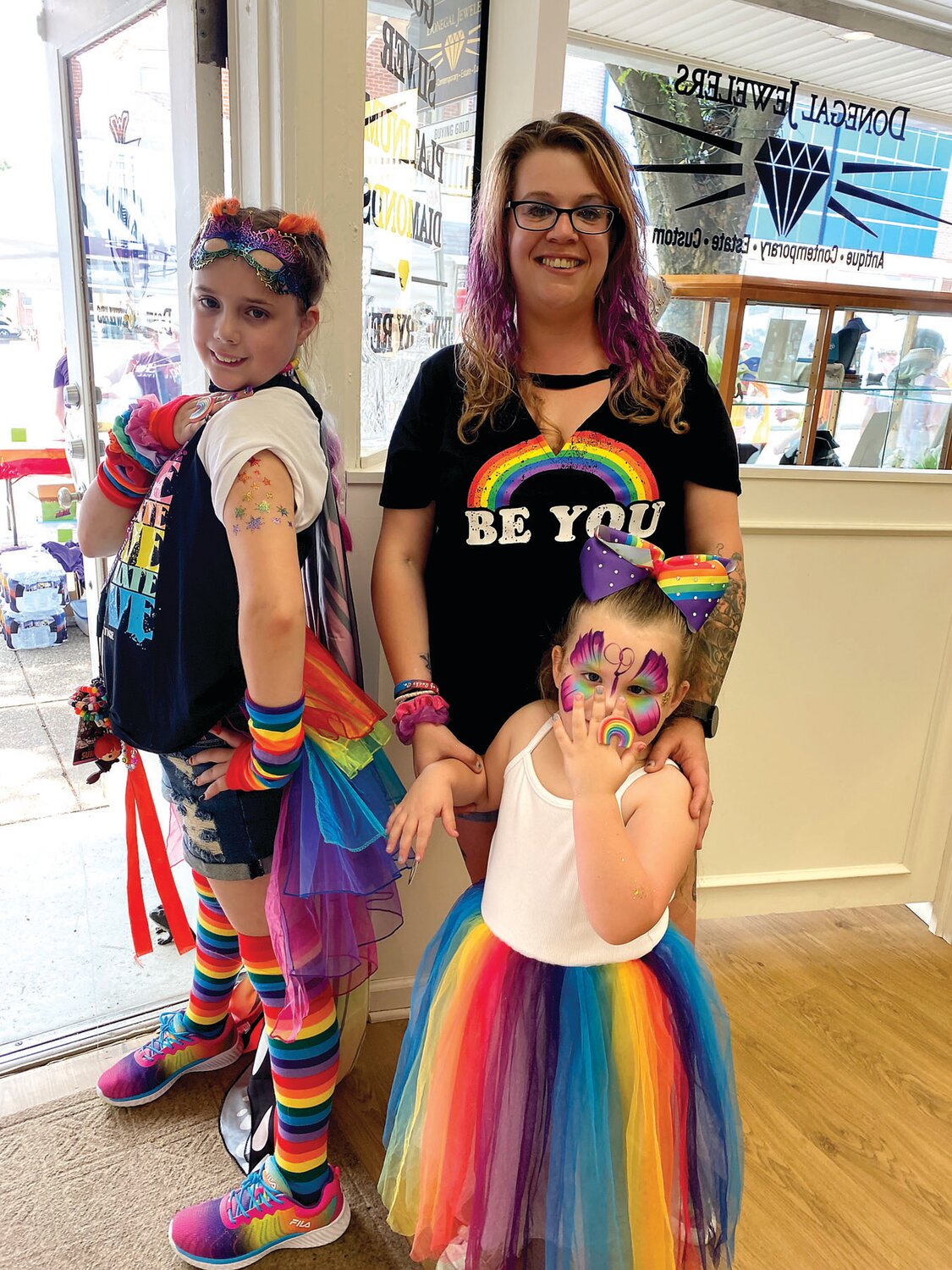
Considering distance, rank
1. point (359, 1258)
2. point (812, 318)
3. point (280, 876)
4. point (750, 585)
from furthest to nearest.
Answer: point (812, 318) < point (750, 585) < point (359, 1258) < point (280, 876)

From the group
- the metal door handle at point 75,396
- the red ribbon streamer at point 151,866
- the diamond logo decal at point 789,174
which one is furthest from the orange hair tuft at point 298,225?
the diamond logo decal at point 789,174

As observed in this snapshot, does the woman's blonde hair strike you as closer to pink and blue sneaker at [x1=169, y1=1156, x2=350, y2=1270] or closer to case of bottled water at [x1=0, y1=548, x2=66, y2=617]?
pink and blue sneaker at [x1=169, y1=1156, x2=350, y2=1270]

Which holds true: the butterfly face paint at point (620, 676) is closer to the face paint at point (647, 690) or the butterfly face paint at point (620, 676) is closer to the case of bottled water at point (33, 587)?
the face paint at point (647, 690)

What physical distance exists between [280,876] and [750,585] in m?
1.31

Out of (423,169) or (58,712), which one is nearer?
(423,169)

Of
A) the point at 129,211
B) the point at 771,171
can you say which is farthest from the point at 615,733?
the point at 771,171

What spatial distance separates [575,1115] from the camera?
103 cm

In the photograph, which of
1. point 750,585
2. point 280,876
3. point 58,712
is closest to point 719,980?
point 750,585

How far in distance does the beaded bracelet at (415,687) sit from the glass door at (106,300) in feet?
Answer: 2.56

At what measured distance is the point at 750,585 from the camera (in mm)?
2035

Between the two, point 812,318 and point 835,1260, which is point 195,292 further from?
point 812,318

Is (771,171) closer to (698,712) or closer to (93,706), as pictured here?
(698,712)

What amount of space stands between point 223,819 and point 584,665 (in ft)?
1.85

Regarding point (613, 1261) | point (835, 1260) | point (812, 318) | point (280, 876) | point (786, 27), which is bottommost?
point (835, 1260)
